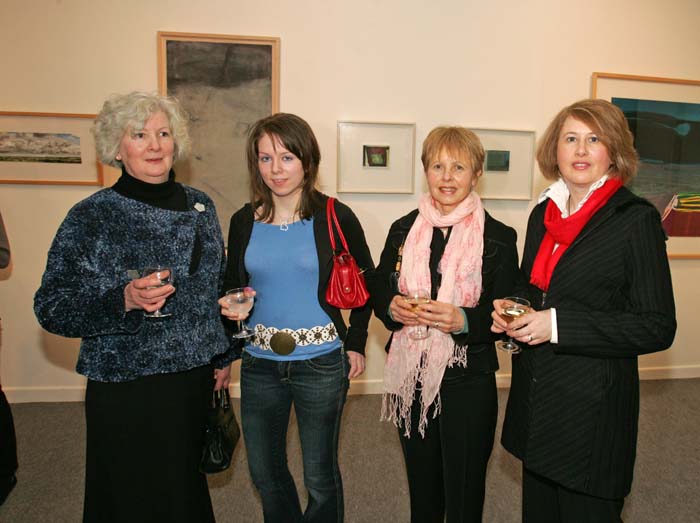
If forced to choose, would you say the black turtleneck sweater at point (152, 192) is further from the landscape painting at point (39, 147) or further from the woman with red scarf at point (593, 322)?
the landscape painting at point (39, 147)

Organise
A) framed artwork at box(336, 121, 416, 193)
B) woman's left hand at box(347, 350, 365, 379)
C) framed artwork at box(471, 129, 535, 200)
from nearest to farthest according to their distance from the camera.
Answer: woman's left hand at box(347, 350, 365, 379)
framed artwork at box(336, 121, 416, 193)
framed artwork at box(471, 129, 535, 200)

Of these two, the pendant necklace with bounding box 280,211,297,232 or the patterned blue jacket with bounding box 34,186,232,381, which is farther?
the pendant necklace with bounding box 280,211,297,232

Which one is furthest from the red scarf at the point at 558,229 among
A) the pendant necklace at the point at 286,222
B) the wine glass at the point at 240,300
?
the wine glass at the point at 240,300

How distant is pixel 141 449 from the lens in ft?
5.57

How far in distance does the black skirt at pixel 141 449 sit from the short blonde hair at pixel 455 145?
125 cm

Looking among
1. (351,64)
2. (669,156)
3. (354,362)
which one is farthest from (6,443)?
(669,156)

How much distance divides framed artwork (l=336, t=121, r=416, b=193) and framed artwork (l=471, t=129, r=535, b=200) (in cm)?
66

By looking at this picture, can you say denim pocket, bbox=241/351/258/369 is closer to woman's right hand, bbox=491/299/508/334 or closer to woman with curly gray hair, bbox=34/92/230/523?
woman with curly gray hair, bbox=34/92/230/523

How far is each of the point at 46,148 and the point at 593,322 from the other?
13.1 ft

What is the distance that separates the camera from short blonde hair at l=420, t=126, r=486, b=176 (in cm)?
186

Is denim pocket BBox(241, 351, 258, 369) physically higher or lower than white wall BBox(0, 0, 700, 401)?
lower

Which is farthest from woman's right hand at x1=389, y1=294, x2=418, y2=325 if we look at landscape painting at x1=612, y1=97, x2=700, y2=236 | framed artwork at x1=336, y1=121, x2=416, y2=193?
landscape painting at x1=612, y1=97, x2=700, y2=236

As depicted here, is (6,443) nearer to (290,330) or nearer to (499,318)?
(290,330)

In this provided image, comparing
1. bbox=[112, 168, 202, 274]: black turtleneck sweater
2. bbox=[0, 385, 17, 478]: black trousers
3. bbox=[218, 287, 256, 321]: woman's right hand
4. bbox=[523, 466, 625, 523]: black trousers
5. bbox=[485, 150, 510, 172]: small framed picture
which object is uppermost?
bbox=[485, 150, 510, 172]: small framed picture
